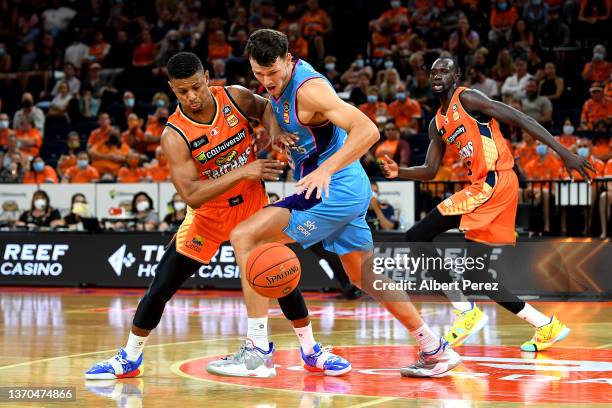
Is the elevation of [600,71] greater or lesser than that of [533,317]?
greater

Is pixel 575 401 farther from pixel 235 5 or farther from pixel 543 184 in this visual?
pixel 235 5

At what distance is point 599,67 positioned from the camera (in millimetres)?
18109

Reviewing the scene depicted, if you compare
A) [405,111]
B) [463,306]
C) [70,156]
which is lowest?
[463,306]

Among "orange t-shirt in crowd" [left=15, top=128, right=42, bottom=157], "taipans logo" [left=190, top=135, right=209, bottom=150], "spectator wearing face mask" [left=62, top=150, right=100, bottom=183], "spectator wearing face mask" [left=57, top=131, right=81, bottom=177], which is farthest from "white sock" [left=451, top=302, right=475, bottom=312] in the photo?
"orange t-shirt in crowd" [left=15, top=128, right=42, bottom=157]

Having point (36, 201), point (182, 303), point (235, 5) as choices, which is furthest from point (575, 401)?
point (235, 5)

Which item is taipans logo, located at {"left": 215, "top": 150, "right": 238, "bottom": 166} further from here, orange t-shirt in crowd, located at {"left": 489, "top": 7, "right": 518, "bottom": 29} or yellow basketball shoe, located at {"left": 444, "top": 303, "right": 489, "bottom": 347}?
orange t-shirt in crowd, located at {"left": 489, "top": 7, "right": 518, "bottom": 29}

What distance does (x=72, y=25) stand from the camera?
24969 mm

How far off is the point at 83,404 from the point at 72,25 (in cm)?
2008

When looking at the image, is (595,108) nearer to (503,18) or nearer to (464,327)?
(503,18)

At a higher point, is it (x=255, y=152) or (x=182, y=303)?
(x=255, y=152)

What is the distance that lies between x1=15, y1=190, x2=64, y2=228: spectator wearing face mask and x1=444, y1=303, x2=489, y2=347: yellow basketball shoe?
8690mm

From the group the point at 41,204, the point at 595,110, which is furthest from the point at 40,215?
the point at 595,110

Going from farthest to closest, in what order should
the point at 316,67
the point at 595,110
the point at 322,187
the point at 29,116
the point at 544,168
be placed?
the point at 29,116 < the point at 316,67 < the point at 595,110 < the point at 544,168 < the point at 322,187

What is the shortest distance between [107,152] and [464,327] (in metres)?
11.5
